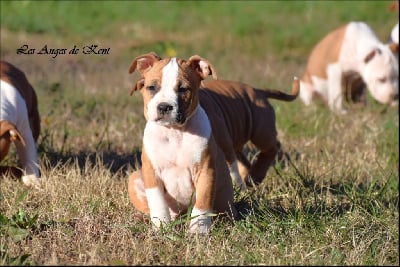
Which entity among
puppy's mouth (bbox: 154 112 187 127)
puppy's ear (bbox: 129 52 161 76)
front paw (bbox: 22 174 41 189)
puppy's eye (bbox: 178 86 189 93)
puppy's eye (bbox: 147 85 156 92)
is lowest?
front paw (bbox: 22 174 41 189)

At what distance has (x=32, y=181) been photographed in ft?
19.5

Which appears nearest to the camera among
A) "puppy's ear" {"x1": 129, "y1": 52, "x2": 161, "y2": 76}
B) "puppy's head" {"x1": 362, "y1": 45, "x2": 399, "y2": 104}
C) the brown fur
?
"puppy's ear" {"x1": 129, "y1": 52, "x2": 161, "y2": 76}

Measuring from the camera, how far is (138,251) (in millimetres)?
4176

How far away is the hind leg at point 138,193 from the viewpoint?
511cm

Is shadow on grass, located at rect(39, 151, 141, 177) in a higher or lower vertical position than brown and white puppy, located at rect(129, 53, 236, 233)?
lower

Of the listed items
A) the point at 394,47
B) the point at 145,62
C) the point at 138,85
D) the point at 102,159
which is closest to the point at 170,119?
the point at 138,85

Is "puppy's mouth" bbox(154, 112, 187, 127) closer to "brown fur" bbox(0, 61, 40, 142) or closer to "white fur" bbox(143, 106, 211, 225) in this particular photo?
"white fur" bbox(143, 106, 211, 225)

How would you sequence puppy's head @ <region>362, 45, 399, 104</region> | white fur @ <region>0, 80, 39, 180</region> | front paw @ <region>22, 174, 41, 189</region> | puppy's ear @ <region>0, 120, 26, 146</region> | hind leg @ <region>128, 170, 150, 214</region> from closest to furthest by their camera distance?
hind leg @ <region>128, 170, 150, 214</region> < front paw @ <region>22, 174, 41, 189</region> < puppy's ear @ <region>0, 120, 26, 146</region> < white fur @ <region>0, 80, 39, 180</region> < puppy's head @ <region>362, 45, 399, 104</region>

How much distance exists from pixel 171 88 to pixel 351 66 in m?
6.14

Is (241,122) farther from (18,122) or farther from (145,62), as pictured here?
(18,122)

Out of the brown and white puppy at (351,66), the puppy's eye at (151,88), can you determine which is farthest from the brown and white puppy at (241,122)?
the brown and white puppy at (351,66)

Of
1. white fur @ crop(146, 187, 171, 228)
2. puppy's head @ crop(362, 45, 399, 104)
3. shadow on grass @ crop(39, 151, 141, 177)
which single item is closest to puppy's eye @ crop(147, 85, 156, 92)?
white fur @ crop(146, 187, 171, 228)

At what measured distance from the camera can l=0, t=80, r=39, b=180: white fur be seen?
6.23 meters

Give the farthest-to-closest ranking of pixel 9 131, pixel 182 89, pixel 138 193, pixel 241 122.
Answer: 1. pixel 9 131
2. pixel 241 122
3. pixel 138 193
4. pixel 182 89
